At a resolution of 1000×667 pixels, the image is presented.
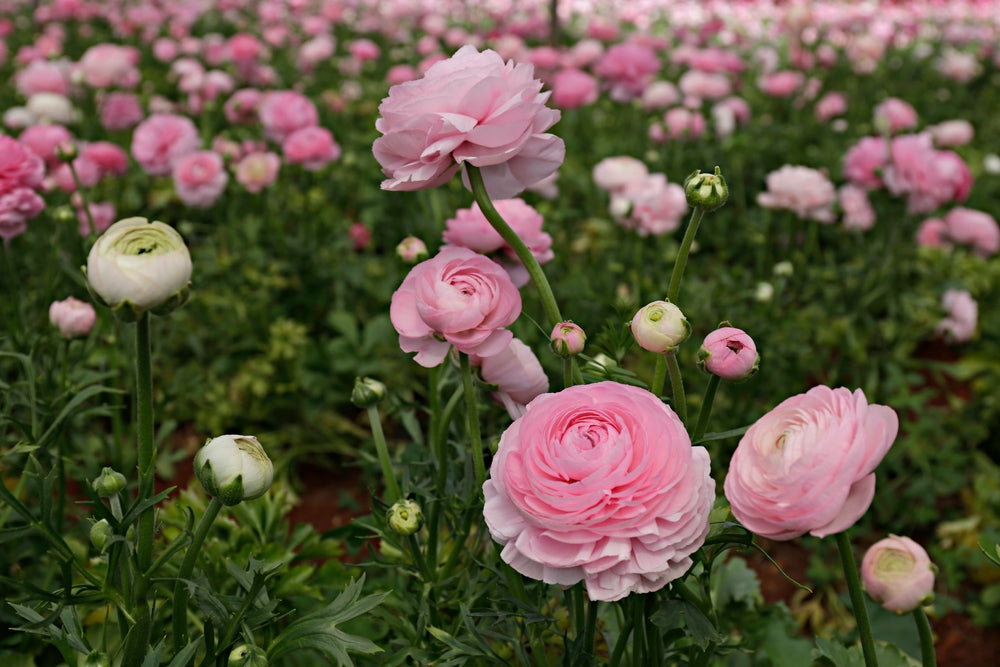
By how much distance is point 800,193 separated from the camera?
7.02 feet

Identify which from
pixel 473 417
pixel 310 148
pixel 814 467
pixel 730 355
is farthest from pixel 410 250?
pixel 310 148

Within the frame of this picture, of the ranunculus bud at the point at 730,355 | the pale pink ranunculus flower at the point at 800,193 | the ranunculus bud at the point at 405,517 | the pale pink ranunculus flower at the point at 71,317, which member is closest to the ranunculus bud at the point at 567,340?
the ranunculus bud at the point at 730,355

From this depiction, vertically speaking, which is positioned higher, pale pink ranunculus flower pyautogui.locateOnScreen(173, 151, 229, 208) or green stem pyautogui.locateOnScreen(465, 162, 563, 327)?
green stem pyautogui.locateOnScreen(465, 162, 563, 327)

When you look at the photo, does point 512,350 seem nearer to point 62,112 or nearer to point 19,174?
point 19,174

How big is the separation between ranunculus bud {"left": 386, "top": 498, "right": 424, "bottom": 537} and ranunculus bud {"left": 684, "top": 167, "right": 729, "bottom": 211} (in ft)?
1.44

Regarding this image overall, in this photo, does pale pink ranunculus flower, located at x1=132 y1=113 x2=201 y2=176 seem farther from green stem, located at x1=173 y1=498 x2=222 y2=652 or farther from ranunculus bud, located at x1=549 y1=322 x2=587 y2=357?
ranunculus bud, located at x1=549 y1=322 x2=587 y2=357

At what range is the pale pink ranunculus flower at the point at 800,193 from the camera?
2.13 metres

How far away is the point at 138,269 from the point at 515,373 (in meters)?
0.36

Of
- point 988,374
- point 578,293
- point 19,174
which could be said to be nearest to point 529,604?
point 19,174

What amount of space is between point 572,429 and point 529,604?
0.95 feet

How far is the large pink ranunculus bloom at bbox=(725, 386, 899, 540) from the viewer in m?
0.62

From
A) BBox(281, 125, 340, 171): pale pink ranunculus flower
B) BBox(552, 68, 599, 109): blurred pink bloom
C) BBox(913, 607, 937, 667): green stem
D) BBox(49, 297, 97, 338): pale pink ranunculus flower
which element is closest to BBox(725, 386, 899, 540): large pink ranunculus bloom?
BBox(913, 607, 937, 667): green stem

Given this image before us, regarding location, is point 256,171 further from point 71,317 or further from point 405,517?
point 405,517

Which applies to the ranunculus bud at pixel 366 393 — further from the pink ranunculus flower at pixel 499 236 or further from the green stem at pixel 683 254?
the green stem at pixel 683 254
